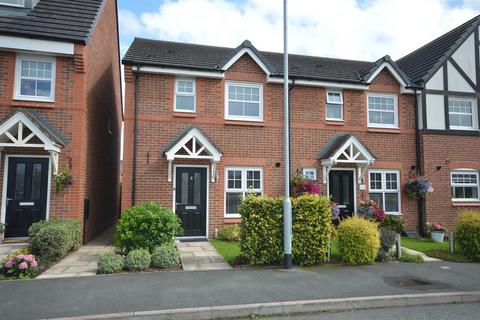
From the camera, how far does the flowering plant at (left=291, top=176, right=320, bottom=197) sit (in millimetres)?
12039

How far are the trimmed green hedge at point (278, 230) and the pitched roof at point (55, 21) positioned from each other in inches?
285

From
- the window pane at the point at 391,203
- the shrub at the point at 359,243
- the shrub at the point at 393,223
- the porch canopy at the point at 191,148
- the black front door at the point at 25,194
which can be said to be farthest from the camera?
the window pane at the point at 391,203

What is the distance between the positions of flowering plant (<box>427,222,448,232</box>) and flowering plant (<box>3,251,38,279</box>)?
12541 millimetres

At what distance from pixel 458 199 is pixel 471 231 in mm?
5495

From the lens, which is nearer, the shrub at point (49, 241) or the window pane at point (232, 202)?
the shrub at point (49, 241)

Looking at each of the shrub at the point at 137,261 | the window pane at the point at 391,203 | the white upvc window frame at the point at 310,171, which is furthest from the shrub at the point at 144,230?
the window pane at the point at 391,203

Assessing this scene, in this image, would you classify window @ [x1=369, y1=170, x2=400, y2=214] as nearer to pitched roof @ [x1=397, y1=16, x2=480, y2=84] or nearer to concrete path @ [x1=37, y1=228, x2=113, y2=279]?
pitched roof @ [x1=397, y1=16, x2=480, y2=84]

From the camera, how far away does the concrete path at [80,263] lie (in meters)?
7.43

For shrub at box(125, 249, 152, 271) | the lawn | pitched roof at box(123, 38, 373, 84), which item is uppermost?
pitched roof at box(123, 38, 373, 84)

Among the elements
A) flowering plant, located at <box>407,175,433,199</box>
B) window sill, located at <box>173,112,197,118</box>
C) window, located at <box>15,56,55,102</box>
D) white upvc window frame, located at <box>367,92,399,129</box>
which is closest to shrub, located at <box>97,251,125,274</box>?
window, located at <box>15,56,55,102</box>

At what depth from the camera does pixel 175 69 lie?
471 inches

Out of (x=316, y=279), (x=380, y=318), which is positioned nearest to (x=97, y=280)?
(x=316, y=279)

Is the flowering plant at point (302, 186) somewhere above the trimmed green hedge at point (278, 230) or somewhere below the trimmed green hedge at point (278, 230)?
above

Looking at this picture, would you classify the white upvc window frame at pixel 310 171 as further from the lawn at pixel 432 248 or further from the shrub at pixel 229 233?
the lawn at pixel 432 248
